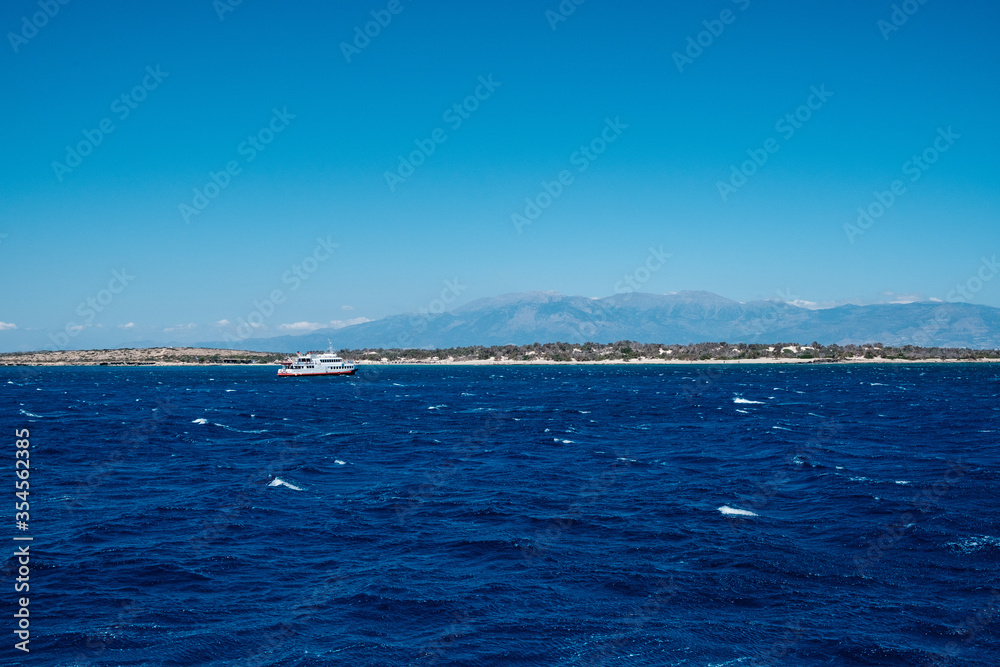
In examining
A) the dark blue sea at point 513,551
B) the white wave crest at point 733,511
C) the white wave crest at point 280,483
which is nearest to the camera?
the dark blue sea at point 513,551

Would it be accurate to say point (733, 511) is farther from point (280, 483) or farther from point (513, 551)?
point (280, 483)

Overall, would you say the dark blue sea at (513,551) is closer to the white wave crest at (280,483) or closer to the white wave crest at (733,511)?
the white wave crest at (280,483)

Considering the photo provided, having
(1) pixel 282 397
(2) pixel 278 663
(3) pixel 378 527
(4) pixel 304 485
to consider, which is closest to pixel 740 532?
(3) pixel 378 527

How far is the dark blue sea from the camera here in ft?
63.7

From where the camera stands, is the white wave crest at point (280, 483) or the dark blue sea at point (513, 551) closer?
the dark blue sea at point (513, 551)

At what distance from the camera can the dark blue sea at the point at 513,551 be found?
1941 centimetres

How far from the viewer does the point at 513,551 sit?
27859 mm

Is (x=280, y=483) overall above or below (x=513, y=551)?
above

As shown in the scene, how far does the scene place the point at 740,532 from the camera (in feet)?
97.8

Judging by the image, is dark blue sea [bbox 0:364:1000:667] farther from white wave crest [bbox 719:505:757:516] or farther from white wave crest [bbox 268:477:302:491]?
white wave crest [bbox 719:505:757:516]

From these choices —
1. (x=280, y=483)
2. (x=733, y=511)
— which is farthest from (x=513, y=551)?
(x=280, y=483)

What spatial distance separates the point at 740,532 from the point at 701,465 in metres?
17.9

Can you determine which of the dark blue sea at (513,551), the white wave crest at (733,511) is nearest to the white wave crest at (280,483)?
the dark blue sea at (513,551)

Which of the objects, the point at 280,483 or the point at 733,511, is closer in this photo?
the point at 733,511
